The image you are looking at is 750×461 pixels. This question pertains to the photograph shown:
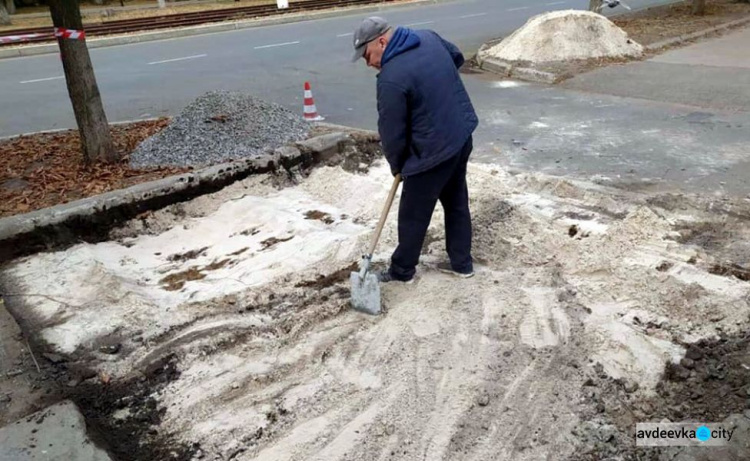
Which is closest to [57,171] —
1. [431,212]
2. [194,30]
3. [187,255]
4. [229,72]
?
[187,255]

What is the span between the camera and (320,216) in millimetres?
5305

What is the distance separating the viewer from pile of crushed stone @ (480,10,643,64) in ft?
35.4

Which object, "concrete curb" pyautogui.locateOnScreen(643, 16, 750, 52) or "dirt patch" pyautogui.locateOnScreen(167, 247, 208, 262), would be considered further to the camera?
"concrete curb" pyautogui.locateOnScreen(643, 16, 750, 52)

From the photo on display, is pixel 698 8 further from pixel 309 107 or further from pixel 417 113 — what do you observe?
pixel 417 113

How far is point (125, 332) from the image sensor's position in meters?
3.71

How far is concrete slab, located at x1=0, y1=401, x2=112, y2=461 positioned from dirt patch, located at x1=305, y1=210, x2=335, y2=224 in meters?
2.61

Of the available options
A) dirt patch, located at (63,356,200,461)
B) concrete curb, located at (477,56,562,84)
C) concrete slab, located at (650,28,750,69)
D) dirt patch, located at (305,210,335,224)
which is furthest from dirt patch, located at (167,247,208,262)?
concrete slab, located at (650,28,750,69)

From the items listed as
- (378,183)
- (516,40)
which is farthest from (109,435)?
(516,40)

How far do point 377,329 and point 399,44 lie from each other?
169 centimetres

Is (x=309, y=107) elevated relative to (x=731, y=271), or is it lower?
elevated

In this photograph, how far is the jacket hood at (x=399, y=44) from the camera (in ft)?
11.6

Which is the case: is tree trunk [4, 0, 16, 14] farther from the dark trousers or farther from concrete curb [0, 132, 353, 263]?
the dark trousers

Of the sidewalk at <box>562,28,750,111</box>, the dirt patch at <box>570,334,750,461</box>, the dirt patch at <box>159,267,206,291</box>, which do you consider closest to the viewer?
the dirt patch at <box>570,334,750,461</box>

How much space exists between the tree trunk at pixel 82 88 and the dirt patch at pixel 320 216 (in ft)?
7.61
